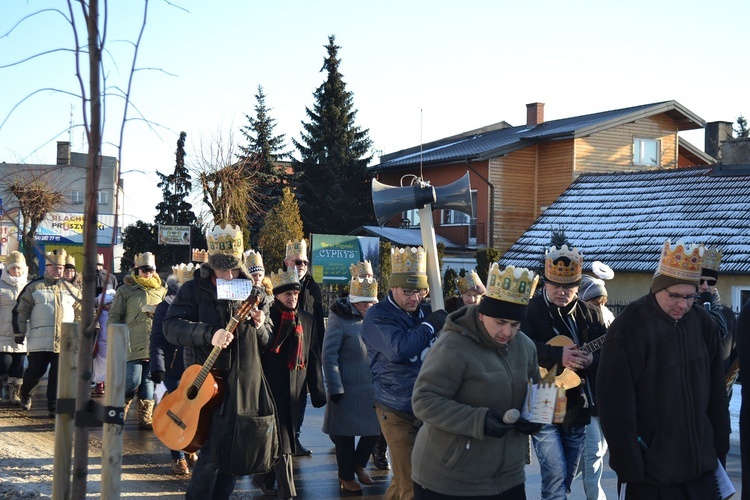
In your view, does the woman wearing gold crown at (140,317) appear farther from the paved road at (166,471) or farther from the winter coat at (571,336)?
the winter coat at (571,336)

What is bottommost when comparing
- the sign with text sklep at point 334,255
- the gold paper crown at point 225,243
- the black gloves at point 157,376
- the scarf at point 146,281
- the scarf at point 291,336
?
the black gloves at point 157,376

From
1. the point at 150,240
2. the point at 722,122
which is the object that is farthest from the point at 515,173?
the point at 150,240

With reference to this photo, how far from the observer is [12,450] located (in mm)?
9562

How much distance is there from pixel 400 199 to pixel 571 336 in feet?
5.61

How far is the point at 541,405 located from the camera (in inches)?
189

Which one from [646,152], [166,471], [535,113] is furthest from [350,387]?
[535,113]

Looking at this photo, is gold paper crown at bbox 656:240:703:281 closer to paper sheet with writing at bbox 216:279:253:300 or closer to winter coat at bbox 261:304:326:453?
paper sheet with writing at bbox 216:279:253:300

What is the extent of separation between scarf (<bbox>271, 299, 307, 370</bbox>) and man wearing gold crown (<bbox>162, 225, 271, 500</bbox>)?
47.6 inches

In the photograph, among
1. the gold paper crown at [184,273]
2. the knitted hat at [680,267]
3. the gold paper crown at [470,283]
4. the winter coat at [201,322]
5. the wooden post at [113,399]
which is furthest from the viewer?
the gold paper crown at [184,273]

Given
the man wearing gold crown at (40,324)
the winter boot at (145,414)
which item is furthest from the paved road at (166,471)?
the man wearing gold crown at (40,324)

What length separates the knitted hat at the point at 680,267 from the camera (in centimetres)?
531

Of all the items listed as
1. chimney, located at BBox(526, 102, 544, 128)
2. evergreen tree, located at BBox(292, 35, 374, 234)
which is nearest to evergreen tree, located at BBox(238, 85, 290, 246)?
evergreen tree, located at BBox(292, 35, 374, 234)

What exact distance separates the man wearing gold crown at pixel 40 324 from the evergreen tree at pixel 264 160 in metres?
34.9

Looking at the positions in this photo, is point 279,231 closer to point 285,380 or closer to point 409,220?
point 409,220
